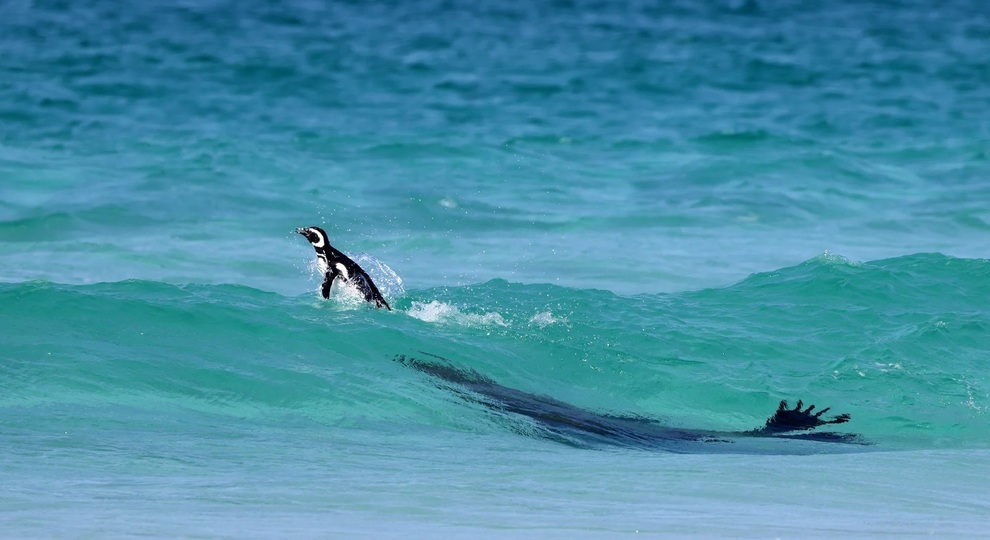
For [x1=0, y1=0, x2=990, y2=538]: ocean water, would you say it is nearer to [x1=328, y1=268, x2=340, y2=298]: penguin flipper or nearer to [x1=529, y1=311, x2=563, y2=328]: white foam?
[x1=529, y1=311, x2=563, y2=328]: white foam

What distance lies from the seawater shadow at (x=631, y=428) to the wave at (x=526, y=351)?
8.7 inches

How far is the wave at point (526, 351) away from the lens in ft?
30.2

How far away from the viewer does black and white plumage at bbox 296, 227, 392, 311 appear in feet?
36.8

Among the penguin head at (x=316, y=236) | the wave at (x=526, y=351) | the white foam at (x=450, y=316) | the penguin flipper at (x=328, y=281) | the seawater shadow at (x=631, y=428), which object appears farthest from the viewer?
the white foam at (x=450, y=316)

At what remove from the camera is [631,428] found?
29.2 feet

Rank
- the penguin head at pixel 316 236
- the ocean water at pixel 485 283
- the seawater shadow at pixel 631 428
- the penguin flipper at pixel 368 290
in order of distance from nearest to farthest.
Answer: the ocean water at pixel 485 283 < the seawater shadow at pixel 631 428 < the penguin head at pixel 316 236 < the penguin flipper at pixel 368 290

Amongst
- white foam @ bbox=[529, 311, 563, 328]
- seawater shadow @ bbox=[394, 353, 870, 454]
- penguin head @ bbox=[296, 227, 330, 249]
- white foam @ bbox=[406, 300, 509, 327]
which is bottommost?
seawater shadow @ bbox=[394, 353, 870, 454]

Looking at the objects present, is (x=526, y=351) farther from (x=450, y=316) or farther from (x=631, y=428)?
(x=631, y=428)

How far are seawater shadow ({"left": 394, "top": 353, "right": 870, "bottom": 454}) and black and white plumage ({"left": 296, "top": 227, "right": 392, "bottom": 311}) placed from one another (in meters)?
1.46

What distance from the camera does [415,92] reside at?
29.7 metres

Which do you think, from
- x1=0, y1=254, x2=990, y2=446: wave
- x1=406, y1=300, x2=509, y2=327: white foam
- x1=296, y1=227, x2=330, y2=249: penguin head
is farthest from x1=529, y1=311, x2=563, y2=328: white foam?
x1=296, y1=227, x2=330, y2=249: penguin head

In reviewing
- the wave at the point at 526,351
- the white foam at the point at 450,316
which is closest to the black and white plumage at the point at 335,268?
the wave at the point at 526,351

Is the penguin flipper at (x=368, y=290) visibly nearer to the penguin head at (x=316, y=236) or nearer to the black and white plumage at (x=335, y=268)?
the black and white plumage at (x=335, y=268)

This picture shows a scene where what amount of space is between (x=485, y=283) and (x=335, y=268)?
2.34 metres
